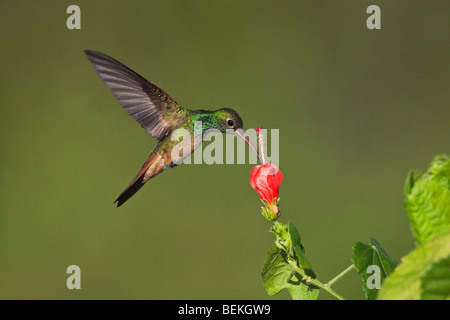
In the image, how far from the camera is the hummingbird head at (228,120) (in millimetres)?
1451

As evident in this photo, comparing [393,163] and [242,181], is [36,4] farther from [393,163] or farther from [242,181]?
[393,163]

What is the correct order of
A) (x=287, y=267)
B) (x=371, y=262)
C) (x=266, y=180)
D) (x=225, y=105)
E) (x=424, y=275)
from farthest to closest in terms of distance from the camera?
(x=225, y=105) < (x=266, y=180) < (x=287, y=267) < (x=371, y=262) < (x=424, y=275)

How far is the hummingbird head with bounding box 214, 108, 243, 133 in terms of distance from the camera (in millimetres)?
1451

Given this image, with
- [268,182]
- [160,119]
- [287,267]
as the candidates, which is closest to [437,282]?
[287,267]

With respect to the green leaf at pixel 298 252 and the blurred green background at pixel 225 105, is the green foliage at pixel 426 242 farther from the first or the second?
the blurred green background at pixel 225 105

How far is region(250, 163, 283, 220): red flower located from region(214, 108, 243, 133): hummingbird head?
0.44 meters

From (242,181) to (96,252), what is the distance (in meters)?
1.13

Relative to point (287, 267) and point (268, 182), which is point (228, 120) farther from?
point (287, 267)

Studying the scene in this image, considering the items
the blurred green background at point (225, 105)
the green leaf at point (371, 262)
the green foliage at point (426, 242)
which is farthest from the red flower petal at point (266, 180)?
the blurred green background at point (225, 105)

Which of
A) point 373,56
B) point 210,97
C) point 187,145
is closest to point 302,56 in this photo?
point 373,56

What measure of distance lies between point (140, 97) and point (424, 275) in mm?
1142

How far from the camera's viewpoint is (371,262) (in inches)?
31.2

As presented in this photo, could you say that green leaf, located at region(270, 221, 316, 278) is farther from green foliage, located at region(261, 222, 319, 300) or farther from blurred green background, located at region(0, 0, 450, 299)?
blurred green background, located at region(0, 0, 450, 299)

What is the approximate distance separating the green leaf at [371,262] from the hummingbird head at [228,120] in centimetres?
68
